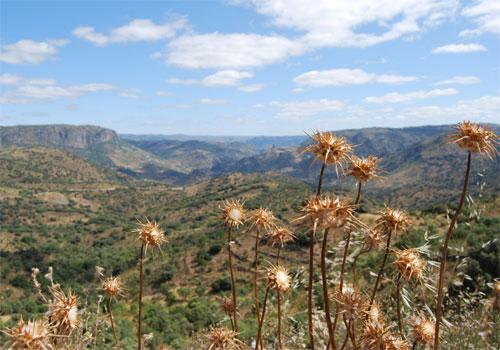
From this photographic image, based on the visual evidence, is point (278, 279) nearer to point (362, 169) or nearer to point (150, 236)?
point (362, 169)

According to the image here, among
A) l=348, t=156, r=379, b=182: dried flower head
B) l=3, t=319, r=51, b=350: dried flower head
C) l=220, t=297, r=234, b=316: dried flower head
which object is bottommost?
l=220, t=297, r=234, b=316: dried flower head

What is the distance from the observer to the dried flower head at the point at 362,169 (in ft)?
9.05

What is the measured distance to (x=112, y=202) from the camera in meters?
180

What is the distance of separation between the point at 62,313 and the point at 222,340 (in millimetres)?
982

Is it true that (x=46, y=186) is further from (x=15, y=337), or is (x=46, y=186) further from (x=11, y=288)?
(x=15, y=337)

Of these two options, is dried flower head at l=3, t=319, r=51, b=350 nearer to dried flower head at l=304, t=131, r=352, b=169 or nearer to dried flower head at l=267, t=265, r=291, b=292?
dried flower head at l=267, t=265, r=291, b=292

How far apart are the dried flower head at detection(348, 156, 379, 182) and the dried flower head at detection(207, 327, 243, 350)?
4.25ft

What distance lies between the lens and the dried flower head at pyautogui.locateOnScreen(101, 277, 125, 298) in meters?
3.53

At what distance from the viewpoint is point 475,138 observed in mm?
2580

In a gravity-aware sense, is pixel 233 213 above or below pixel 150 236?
above

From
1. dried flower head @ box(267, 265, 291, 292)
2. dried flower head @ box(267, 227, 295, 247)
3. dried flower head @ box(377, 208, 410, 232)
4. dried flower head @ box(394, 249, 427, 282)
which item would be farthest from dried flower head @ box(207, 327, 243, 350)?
dried flower head @ box(377, 208, 410, 232)

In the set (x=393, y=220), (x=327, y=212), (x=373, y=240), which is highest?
(x=327, y=212)

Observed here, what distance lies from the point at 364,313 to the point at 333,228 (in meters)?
0.80

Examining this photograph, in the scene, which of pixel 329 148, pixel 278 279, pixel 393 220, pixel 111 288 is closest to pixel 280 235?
pixel 278 279
